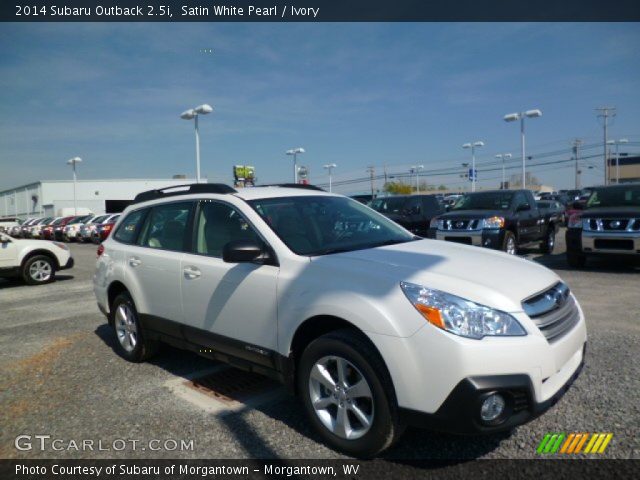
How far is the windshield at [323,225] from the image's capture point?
373cm

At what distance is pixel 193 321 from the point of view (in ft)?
13.7

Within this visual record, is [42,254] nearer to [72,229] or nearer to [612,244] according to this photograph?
[612,244]

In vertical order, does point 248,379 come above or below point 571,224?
below

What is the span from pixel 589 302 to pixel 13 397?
7.07 meters

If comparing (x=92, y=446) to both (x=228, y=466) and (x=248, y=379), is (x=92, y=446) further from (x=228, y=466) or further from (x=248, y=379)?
(x=248, y=379)

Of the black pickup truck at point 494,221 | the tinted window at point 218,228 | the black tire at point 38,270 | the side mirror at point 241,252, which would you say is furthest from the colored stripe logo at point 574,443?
the black tire at point 38,270

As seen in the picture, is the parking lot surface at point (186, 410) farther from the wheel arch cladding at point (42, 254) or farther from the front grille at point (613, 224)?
the wheel arch cladding at point (42, 254)

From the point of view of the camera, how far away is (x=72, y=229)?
2928cm

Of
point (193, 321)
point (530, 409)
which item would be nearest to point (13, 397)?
point (193, 321)

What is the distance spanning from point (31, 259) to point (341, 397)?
11.0m

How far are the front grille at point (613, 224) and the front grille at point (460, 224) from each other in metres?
2.24

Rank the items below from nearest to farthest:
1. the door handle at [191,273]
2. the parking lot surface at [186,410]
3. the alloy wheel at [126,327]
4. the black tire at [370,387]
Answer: the black tire at [370,387] < the parking lot surface at [186,410] < the door handle at [191,273] < the alloy wheel at [126,327]

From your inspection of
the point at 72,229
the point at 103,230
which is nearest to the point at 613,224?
the point at 103,230

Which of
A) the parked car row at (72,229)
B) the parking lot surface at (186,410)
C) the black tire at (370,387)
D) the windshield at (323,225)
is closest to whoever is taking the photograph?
the black tire at (370,387)
